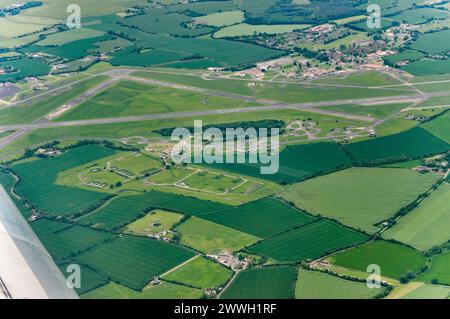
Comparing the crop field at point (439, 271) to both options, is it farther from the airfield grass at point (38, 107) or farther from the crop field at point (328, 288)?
the airfield grass at point (38, 107)

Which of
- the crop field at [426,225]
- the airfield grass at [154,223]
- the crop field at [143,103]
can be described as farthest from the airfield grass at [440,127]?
the airfield grass at [154,223]

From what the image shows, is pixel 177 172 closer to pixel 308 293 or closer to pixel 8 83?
pixel 308 293

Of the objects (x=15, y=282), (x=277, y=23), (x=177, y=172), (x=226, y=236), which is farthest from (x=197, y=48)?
(x=15, y=282)

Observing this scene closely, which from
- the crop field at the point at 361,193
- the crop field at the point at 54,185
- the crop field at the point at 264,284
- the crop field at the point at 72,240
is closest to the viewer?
the crop field at the point at 264,284

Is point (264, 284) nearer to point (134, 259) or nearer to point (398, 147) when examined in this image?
point (134, 259)
